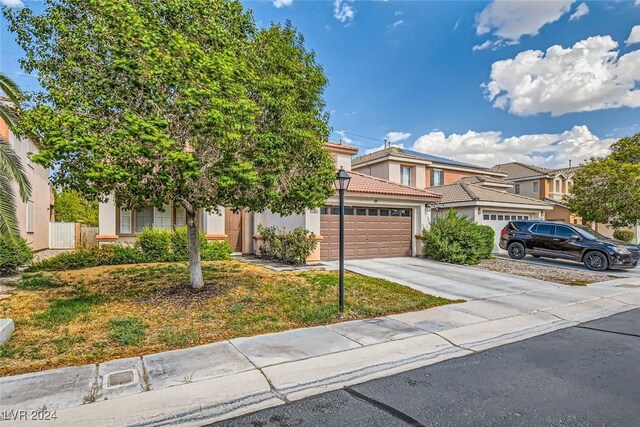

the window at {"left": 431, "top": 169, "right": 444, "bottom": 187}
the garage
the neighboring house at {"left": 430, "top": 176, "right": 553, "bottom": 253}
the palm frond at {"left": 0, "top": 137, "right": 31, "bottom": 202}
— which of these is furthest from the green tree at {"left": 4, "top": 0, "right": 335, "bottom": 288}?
the window at {"left": 431, "top": 169, "right": 444, "bottom": 187}

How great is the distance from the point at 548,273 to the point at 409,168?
14.1 meters

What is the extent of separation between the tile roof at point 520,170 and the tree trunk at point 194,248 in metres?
32.0

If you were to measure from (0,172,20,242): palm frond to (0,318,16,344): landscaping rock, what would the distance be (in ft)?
9.28

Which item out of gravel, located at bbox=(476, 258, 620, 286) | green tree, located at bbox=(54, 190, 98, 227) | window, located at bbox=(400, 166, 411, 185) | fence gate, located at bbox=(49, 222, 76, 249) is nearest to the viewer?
gravel, located at bbox=(476, 258, 620, 286)

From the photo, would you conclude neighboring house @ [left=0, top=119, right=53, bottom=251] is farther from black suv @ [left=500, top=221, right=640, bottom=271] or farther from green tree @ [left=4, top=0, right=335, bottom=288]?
black suv @ [left=500, top=221, right=640, bottom=271]

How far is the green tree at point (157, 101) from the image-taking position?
5.47m

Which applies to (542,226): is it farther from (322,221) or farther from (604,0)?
(322,221)

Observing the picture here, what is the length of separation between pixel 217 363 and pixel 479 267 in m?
12.1

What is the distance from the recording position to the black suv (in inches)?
536

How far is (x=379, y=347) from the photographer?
541 centimetres

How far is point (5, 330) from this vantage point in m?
5.37

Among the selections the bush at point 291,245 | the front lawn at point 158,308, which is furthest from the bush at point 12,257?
the bush at point 291,245

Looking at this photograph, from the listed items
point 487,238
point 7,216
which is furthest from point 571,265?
point 7,216

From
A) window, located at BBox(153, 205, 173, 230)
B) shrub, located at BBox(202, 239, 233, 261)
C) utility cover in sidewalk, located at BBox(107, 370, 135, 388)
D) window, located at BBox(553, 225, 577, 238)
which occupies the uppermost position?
window, located at BBox(153, 205, 173, 230)
